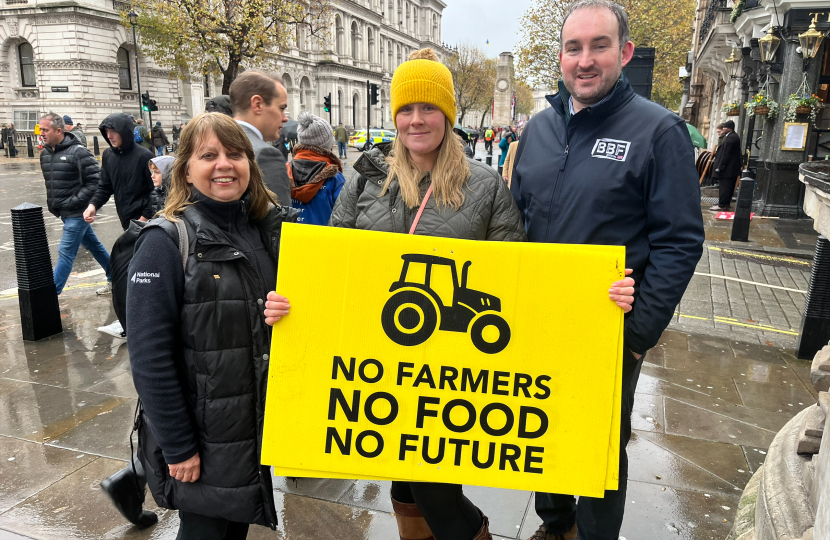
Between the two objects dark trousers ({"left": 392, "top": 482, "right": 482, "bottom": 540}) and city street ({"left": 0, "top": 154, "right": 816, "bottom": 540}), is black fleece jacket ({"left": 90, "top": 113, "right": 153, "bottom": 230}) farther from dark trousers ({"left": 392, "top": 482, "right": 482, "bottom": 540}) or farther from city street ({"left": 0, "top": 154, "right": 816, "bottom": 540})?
dark trousers ({"left": 392, "top": 482, "right": 482, "bottom": 540})

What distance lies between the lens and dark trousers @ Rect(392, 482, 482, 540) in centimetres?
231

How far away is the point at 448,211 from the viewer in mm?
2348

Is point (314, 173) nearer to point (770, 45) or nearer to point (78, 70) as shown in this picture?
point (770, 45)

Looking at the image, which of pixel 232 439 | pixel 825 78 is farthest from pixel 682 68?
pixel 232 439

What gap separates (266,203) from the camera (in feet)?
7.84

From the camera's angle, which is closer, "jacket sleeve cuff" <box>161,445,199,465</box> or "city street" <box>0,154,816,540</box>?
"jacket sleeve cuff" <box>161,445,199,465</box>

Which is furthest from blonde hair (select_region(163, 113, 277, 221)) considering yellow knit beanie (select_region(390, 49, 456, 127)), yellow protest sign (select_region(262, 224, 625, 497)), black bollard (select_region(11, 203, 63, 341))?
black bollard (select_region(11, 203, 63, 341))

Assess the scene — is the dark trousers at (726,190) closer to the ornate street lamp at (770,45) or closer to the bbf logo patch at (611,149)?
the ornate street lamp at (770,45)

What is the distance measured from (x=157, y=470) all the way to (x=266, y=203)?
1.09 metres

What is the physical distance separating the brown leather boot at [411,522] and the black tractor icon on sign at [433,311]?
2.64ft

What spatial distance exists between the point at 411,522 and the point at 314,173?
8.13ft

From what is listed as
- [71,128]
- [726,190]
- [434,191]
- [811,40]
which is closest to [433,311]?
[434,191]

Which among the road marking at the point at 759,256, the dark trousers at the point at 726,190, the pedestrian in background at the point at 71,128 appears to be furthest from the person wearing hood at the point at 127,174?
the dark trousers at the point at 726,190

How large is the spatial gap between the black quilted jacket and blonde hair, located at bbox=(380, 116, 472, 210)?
18.6 ft
